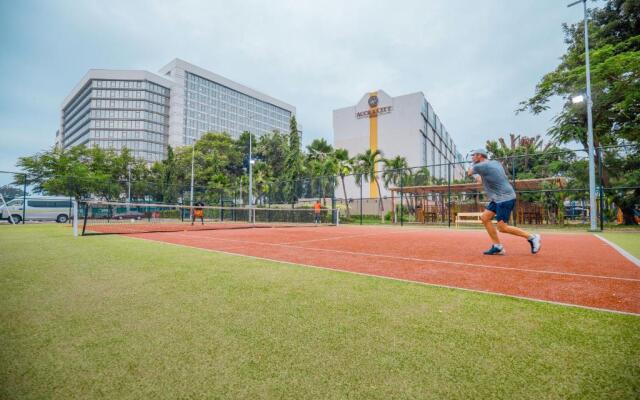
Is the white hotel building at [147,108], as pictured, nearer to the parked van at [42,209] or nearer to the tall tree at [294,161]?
the tall tree at [294,161]

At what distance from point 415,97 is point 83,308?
46983 mm

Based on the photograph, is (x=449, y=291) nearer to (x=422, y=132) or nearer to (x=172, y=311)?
(x=172, y=311)

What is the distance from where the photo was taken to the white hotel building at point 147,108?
8212 cm

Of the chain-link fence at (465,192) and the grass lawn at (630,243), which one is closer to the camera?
the grass lawn at (630,243)

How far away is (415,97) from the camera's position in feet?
144

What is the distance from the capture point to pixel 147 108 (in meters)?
82.7

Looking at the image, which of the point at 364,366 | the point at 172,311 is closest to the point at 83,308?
the point at 172,311

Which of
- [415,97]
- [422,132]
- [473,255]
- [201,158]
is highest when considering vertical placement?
[415,97]

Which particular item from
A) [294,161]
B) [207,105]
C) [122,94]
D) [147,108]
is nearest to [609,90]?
[294,161]

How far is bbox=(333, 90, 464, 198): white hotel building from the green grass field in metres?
39.5

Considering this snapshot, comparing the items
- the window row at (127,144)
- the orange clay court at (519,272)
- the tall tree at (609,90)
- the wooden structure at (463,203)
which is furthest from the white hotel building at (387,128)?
the window row at (127,144)

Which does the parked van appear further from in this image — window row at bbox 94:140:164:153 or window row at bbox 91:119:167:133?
window row at bbox 91:119:167:133

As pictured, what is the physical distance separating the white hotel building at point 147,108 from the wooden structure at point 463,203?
239 ft

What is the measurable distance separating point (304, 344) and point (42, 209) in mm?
31140
